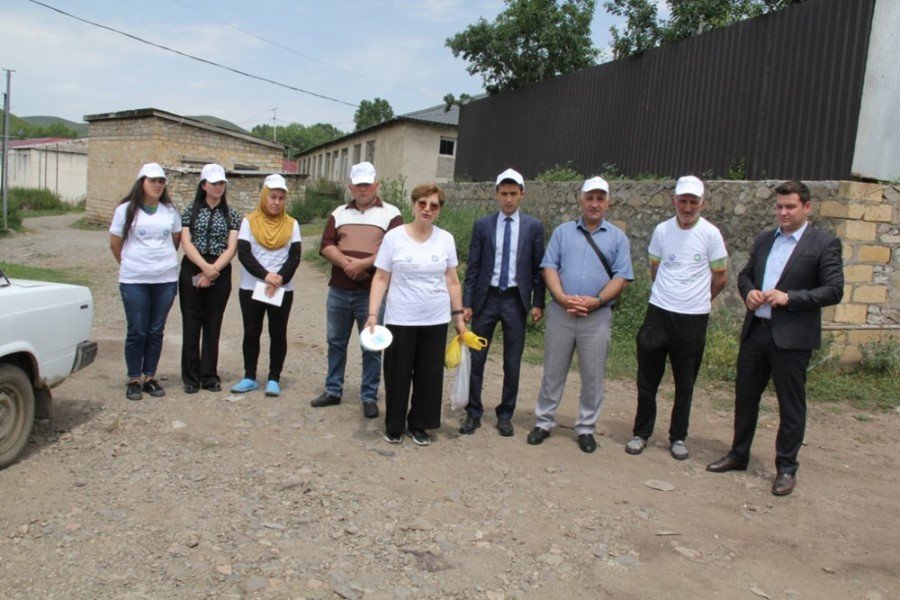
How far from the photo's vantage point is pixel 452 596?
3133 mm

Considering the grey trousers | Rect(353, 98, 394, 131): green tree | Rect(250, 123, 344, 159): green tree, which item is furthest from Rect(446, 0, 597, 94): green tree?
Rect(250, 123, 344, 159): green tree

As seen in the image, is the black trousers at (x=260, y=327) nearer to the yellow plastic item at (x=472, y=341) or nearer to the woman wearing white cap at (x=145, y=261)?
the woman wearing white cap at (x=145, y=261)

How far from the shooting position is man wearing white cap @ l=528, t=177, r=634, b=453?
15.8 ft

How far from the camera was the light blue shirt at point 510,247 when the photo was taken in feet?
16.6

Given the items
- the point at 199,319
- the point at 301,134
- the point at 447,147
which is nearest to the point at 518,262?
the point at 199,319

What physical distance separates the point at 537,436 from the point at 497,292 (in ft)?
3.59

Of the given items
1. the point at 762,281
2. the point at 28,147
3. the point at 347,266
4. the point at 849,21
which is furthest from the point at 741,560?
the point at 28,147

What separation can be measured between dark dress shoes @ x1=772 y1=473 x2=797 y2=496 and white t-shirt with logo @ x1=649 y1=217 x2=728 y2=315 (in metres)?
1.15

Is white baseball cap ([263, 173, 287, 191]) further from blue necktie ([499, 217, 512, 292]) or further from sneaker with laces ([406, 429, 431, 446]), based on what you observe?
sneaker with laces ([406, 429, 431, 446])

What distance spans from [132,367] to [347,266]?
1934 mm

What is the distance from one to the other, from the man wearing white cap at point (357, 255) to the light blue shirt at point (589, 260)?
1.32m

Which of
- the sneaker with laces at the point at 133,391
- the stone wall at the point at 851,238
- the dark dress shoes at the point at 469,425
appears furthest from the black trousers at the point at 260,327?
the stone wall at the point at 851,238

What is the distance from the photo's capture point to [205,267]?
5.48 metres

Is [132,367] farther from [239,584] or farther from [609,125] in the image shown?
[609,125]
